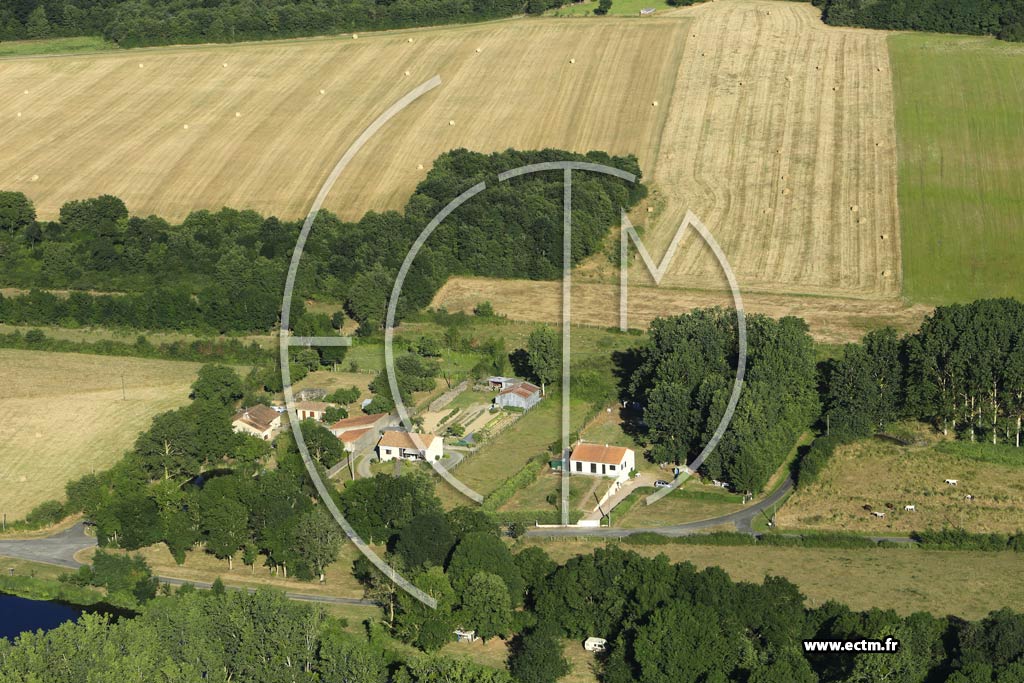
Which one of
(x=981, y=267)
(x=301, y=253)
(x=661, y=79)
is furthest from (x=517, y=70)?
(x=981, y=267)

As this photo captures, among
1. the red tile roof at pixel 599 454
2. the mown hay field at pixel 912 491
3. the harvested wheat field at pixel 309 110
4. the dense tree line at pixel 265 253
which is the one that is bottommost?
the mown hay field at pixel 912 491

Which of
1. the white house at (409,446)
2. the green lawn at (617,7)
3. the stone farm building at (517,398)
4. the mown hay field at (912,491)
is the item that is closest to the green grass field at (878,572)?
the mown hay field at (912,491)

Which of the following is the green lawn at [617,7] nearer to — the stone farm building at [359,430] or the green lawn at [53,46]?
the green lawn at [53,46]

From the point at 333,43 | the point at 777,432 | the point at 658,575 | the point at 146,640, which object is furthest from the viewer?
the point at 333,43

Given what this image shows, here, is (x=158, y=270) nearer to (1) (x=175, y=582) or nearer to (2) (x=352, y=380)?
(2) (x=352, y=380)

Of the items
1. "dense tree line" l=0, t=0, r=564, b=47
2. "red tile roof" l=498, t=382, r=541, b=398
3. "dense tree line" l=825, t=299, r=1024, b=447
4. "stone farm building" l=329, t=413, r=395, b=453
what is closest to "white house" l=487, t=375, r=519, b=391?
"red tile roof" l=498, t=382, r=541, b=398

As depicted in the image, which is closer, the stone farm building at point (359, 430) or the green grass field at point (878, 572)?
the green grass field at point (878, 572)
